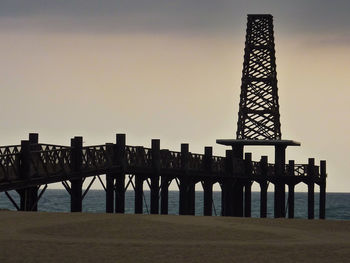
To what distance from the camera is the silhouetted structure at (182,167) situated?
3869 centimetres

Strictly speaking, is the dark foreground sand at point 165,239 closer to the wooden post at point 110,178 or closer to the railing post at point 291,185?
the wooden post at point 110,178

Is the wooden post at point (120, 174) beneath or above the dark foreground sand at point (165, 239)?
above

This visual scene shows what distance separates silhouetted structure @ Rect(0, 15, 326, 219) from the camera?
38.7 metres

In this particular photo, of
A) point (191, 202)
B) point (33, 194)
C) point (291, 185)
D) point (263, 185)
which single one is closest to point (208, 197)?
point (191, 202)

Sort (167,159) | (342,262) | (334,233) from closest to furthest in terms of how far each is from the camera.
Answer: (342,262) < (334,233) < (167,159)

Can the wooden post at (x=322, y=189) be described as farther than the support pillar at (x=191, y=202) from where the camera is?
Yes

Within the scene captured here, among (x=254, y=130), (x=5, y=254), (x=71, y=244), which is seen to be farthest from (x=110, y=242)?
(x=254, y=130)

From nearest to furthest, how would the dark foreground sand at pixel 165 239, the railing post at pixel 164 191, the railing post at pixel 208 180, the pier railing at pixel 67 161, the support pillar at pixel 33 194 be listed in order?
the dark foreground sand at pixel 165 239 < the pier railing at pixel 67 161 < the support pillar at pixel 33 194 < the railing post at pixel 164 191 < the railing post at pixel 208 180

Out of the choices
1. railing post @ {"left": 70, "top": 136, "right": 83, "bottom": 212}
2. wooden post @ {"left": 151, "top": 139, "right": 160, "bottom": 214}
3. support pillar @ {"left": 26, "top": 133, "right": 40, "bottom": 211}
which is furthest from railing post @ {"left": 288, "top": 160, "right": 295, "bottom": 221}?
support pillar @ {"left": 26, "top": 133, "right": 40, "bottom": 211}

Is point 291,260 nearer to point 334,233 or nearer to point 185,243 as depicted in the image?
point 185,243

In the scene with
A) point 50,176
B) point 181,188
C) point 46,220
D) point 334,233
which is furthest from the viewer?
point 181,188

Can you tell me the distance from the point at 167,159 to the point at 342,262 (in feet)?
113

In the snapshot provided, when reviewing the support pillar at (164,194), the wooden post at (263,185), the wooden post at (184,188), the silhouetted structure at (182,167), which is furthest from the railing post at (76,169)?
the wooden post at (263,185)

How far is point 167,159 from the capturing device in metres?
52.8
